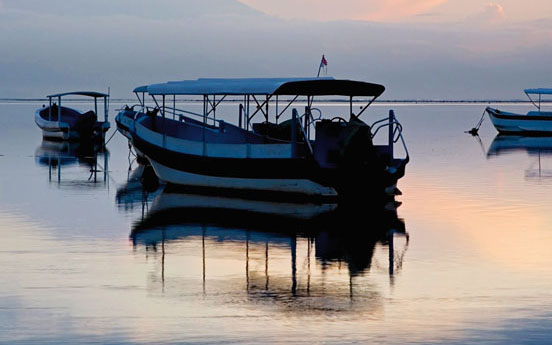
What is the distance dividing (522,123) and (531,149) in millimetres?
16788

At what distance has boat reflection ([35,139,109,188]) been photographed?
29.8 m

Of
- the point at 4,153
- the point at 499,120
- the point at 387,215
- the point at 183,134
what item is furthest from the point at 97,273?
the point at 499,120

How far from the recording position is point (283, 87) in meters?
25.0

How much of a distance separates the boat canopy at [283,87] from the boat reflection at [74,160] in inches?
155

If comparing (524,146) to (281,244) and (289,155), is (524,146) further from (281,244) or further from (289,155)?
(281,244)

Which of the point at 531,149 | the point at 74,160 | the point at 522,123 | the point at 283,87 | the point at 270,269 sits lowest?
the point at 270,269

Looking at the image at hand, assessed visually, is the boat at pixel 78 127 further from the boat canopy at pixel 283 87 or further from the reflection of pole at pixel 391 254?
the reflection of pole at pixel 391 254

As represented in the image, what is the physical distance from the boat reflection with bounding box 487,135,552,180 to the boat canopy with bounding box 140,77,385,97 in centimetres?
750

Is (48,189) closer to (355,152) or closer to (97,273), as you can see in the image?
(355,152)

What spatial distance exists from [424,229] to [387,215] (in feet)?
8.33

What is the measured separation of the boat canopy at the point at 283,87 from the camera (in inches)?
993

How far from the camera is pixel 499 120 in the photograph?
67.2 meters

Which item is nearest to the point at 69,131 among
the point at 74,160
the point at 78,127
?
the point at 78,127

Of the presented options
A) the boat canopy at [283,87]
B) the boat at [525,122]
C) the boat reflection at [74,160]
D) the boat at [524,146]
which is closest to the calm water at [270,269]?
the boat reflection at [74,160]
